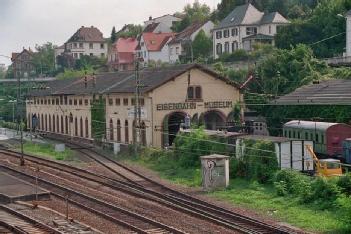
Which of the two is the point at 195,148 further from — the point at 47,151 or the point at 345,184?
the point at 47,151

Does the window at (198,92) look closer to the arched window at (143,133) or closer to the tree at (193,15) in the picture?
the arched window at (143,133)

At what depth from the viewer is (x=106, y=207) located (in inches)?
1139

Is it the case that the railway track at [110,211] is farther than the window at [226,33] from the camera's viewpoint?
No

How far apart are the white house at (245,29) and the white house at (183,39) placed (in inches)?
287

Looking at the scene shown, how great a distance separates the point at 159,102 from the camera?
165 feet

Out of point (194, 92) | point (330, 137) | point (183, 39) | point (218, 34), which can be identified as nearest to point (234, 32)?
point (218, 34)

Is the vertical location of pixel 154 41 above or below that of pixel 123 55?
above

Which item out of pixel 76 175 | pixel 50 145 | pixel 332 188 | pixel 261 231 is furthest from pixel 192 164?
pixel 50 145

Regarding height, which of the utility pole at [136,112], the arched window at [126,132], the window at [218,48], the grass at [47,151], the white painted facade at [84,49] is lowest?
the grass at [47,151]

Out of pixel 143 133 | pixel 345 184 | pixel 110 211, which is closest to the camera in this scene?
pixel 345 184

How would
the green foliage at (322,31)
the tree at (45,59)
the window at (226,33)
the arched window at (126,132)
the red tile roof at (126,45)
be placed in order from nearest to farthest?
the arched window at (126,132) < the green foliage at (322,31) < the window at (226,33) < the red tile roof at (126,45) < the tree at (45,59)

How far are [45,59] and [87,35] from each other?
12.9 meters

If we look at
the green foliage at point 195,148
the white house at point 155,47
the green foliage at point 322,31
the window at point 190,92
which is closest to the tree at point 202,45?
the white house at point 155,47

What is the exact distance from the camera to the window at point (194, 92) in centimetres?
5194
